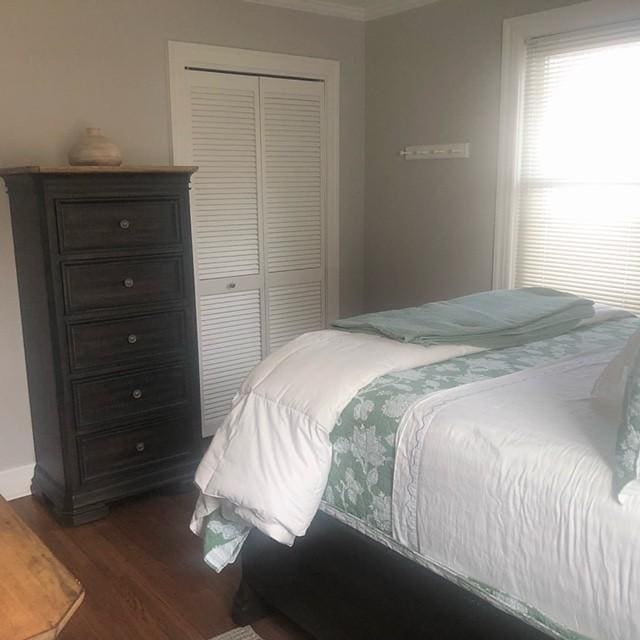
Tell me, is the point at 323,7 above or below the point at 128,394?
above

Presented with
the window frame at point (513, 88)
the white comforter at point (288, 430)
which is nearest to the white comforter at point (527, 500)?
the white comforter at point (288, 430)

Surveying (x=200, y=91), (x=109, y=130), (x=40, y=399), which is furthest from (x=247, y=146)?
(x=40, y=399)

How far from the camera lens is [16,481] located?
3.15m

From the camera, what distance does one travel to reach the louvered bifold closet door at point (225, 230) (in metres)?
3.51

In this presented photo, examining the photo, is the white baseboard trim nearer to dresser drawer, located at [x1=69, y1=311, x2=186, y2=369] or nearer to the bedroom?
the bedroom

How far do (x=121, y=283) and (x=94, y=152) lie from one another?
1.72 feet

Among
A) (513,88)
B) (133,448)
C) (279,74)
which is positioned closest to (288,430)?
(133,448)

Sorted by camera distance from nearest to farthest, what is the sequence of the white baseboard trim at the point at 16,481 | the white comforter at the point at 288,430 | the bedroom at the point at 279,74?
the white comforter at the point at 288,430, the bedroom at the point at 279,74, the white baseboard trim at the point at 16,481

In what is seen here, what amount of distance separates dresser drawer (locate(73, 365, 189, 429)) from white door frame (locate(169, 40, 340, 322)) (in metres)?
1.06

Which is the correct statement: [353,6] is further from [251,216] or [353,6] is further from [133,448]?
[133,448]

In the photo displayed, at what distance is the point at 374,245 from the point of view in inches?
164

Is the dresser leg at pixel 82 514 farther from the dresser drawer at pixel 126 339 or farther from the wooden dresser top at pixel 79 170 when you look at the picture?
the wooden dresser top at pixel 79 170

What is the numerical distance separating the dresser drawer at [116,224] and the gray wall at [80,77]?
17.4 inches

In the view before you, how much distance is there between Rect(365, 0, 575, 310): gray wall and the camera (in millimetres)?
3459
